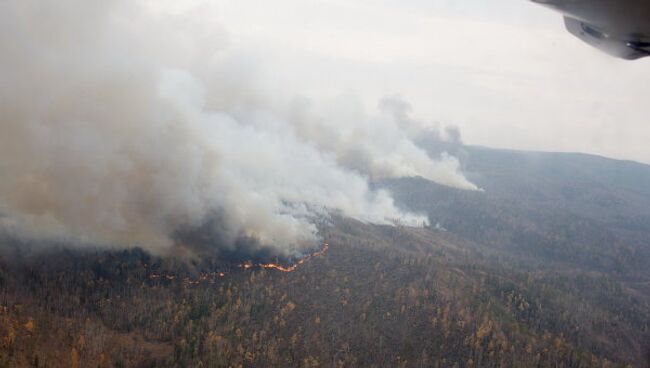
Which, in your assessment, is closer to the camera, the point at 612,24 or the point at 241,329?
the point at 612,24

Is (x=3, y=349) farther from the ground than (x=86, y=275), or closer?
closer

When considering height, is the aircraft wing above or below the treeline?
above

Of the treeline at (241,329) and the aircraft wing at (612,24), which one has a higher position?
the aircraft wing at (612,24)

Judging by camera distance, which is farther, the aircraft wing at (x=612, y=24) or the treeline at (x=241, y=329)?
the treeline at (x=241, y=329)

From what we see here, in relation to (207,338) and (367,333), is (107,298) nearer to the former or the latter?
(207,338)

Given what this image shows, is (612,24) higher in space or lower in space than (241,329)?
higher

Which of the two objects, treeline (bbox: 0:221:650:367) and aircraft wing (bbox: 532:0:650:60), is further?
treeline (bbox: 0:221:650:367)

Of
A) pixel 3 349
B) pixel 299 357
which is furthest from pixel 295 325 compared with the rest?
pixel 3 349

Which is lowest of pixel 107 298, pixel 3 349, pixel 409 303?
pixel 3 349
